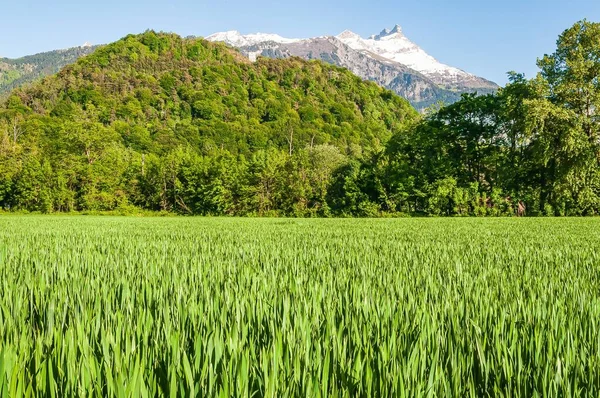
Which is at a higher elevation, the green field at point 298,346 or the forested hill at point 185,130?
the forested hill at point 185,130

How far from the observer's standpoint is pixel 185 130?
80.6 metres

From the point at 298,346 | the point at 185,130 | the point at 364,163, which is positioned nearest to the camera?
the point at 298,346

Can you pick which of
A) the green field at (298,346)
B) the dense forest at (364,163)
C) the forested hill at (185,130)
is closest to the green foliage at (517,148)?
the dense forest at (364,163)

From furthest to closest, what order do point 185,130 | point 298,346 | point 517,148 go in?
point 185,130 → point 517,148 → point 298,346

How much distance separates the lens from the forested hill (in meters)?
40.9

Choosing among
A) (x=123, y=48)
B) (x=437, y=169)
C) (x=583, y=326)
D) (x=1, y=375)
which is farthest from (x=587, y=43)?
(x=123, y=48)

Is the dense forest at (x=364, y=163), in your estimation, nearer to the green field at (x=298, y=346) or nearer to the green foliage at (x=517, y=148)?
the green foliage at (x=517, y=148)

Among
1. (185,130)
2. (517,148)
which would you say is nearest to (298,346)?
(517,148)

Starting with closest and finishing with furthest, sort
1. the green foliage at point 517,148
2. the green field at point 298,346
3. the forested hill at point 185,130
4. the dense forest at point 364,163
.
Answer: the green field at point 298,346 < the green foliage at point 517,148 < the dense forest at point 364,163 < the forested hill at point 185,130

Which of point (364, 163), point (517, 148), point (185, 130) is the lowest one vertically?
point (364, 163)

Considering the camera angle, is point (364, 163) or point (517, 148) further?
point (364, 163)

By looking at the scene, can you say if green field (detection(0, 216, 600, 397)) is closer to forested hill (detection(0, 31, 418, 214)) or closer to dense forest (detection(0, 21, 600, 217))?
dense forest (detection(0, 21, 600, 217))

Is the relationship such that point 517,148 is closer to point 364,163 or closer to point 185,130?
point 364,163

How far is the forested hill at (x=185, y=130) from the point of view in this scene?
134 ft
